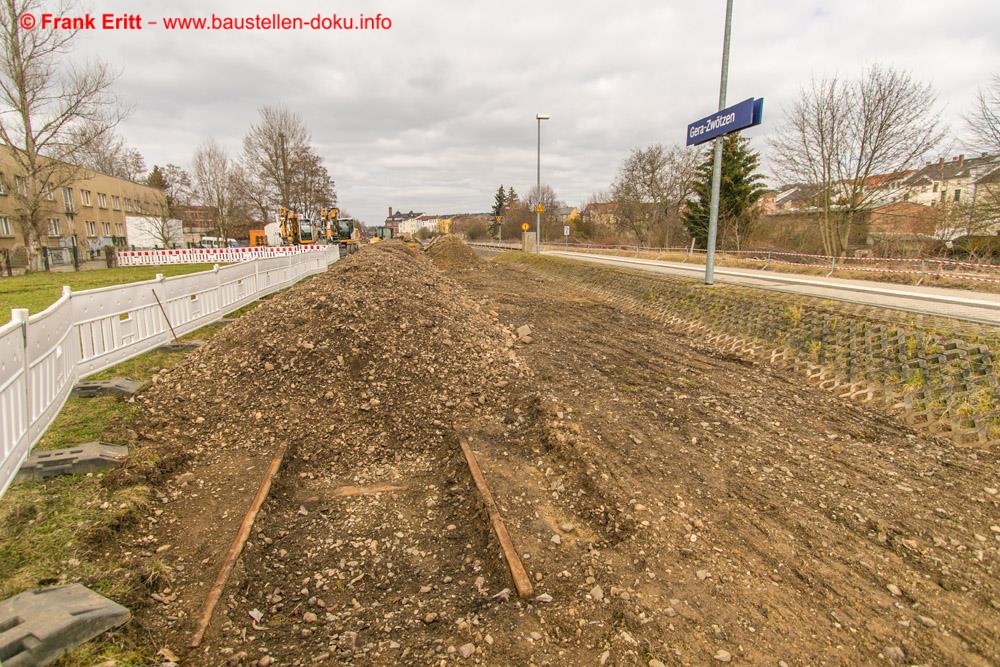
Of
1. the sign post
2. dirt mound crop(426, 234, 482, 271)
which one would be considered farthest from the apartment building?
the sign post

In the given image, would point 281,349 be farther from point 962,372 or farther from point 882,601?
point 962,372

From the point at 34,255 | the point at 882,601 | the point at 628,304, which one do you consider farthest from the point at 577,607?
the point at 34,255

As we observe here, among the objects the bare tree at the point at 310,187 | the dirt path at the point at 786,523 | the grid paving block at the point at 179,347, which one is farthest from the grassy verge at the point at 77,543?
the bare tree at the point at 310,187

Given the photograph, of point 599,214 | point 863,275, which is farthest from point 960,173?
point 599,214

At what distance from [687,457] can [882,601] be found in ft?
7.04

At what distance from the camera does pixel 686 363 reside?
29.5 ft

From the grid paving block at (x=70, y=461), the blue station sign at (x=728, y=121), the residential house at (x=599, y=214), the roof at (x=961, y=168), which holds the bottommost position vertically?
the grid paving block at (x=70, y=461)

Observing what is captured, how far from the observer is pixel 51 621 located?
8.50 feet

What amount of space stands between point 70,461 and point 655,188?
49351mm

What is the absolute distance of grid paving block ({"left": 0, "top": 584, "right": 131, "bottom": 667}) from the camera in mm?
2396

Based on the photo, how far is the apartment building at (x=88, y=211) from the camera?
34.5 m

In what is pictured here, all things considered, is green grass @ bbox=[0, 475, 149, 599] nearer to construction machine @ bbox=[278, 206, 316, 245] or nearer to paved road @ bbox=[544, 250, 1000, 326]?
paved road @ bbox=[544, 250, 1000, 326]

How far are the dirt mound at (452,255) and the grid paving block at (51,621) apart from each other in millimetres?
26011

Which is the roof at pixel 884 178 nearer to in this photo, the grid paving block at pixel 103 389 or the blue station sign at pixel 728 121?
the blue station sign at pixel 728 121
